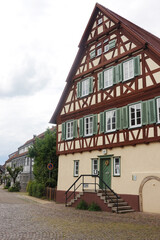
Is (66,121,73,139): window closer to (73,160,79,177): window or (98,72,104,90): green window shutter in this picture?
(73,160,79,177): window

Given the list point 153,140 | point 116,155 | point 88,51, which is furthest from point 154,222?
point 88,51

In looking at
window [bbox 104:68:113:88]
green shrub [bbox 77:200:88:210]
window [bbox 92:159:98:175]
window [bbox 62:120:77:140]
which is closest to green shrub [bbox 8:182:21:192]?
window [bbox 62:120:77:140]

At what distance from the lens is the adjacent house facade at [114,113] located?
15528 mm

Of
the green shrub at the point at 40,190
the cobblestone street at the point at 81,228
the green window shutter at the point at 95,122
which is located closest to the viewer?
the cobblestone street at the point at 81,228

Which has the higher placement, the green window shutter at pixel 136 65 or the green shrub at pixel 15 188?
the green window shutter at pixel 136 65

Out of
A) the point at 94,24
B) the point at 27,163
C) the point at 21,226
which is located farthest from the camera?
the point at 27,163

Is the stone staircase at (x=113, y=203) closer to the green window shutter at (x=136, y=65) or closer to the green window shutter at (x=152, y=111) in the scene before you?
the green window shutter at (x=152, y=111)

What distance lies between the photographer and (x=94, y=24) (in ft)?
70.7

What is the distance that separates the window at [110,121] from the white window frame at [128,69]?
2.45 m

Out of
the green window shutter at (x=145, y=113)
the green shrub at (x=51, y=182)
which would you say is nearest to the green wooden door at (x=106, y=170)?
the green window shutter at (x=145, y=113)

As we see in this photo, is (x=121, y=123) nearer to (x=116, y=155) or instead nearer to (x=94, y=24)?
(x=116, y=155)

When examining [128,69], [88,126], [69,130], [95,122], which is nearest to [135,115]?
[128,69]

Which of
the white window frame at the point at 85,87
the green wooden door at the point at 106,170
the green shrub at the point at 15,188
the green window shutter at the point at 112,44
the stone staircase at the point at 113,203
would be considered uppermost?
the green window shutter at the point at 112,44

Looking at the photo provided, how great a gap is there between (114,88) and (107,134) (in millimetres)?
3165
